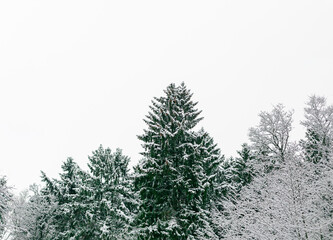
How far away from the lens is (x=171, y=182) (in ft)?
64.4

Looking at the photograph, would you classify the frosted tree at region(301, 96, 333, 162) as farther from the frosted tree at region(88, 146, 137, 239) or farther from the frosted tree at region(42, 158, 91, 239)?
the frosted tree at region(42, 158, 91, 239)

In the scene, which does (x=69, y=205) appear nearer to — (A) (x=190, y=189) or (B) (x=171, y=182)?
(B) (x=171, y=182)

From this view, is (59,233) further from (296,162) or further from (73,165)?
(296,162)

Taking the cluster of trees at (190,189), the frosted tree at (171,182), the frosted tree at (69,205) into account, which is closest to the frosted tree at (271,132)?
→ the cluster of trees at (190,189)

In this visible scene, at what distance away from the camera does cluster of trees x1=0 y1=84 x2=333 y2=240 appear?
11.7 m

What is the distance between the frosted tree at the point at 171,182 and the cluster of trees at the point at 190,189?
65mm

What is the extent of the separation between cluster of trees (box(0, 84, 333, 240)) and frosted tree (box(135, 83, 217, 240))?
6 centimetres

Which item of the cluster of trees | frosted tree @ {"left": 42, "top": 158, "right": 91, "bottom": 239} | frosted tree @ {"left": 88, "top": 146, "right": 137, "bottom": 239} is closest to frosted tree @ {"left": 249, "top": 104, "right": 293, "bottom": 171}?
the cluster of trees

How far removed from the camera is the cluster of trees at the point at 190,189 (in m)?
11.7

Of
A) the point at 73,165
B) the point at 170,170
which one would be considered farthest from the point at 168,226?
the point at 73,165

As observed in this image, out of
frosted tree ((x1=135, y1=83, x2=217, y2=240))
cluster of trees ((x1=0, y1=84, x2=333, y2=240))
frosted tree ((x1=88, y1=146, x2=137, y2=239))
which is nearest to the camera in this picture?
cluster of trees ((x1=0, y1=84, x2=333, y2=240))

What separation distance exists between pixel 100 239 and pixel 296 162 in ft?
72.2

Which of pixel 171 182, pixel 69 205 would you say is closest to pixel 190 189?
pixel 171 182

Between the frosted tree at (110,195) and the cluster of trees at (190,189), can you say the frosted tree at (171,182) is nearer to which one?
the cluster of trees at (190,189)
